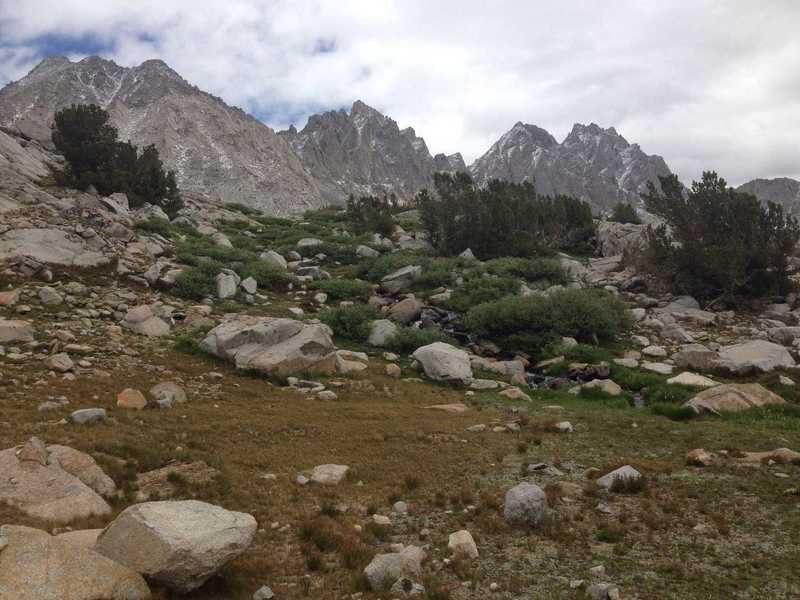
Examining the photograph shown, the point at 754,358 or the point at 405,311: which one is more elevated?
the point at 405,311

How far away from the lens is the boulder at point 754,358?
16.5m

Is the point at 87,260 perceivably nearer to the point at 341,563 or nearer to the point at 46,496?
the point at 46,496

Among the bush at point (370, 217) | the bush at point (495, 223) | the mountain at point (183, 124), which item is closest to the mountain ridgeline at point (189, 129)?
the mountain at point (183, 124)

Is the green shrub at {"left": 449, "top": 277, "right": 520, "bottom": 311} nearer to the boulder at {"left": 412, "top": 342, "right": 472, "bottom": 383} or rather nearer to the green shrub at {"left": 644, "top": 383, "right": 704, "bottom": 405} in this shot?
the boulder at {"left": 412, "top": 342, "right": 472, "bottom": 383}

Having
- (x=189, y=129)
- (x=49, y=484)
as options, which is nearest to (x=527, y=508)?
(x=49, y=484)

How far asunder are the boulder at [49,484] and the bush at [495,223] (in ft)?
94.2

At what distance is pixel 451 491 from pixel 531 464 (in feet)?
5.91

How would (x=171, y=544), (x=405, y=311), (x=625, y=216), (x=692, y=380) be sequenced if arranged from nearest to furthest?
1. (x=171, y=544)
2. (x=692, y=380)
3. (x=405, y=311)
4. (x=625, y=216)

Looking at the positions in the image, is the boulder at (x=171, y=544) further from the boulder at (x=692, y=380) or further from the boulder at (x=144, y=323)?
the boulder at (x=692, y=380)

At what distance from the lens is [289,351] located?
14.9 metres

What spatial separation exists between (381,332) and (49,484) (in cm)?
1294

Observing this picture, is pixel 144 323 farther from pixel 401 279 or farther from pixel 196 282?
pixel 401 279

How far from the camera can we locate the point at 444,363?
16.2 m

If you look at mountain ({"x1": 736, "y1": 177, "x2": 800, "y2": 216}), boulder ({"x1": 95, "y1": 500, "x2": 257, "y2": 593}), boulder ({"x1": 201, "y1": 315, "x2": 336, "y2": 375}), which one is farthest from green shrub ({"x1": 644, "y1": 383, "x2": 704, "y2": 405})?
mountain ({"x1": 736, "y1": 177, "x2": 800, "y2": 216})
